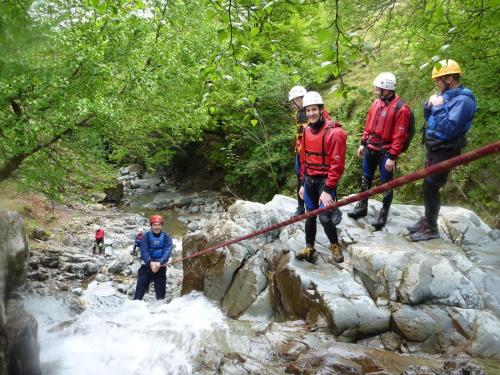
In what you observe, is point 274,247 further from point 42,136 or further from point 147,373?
point 42,136

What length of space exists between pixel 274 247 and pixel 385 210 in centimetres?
220

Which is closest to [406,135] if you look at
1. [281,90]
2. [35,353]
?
[35,353]

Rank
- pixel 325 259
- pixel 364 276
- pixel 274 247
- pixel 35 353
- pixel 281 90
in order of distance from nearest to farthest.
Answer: pixel 35 353 < pixel 364 276 < pixel 325 259 < pixel 274 247 < pixel 281 90

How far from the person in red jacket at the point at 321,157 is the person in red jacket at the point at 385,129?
1047 millimetres

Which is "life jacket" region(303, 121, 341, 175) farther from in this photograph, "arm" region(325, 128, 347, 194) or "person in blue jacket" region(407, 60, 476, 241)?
"person in blue jacket" region(407, 60, 476, 241)

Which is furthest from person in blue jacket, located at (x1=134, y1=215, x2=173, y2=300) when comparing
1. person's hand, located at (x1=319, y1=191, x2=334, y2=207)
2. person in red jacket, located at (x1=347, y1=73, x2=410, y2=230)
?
person in red jacket, located at (x1=347, y1=73, x2=410, y2=230)

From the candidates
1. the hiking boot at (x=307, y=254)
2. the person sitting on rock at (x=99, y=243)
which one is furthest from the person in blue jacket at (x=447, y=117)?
the person sitting on rock at (x=99, y=243)

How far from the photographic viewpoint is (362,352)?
16.3 ft

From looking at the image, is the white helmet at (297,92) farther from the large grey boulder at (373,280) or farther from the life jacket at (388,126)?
the large grey boulder at (373,280)

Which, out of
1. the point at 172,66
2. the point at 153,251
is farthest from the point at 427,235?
the point at 172,66

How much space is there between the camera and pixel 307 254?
22.4ft

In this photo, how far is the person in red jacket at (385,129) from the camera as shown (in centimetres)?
623

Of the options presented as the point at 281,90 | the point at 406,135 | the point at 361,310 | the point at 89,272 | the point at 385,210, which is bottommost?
the point at 89,272

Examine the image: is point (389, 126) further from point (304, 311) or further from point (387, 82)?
point (304, 311)
